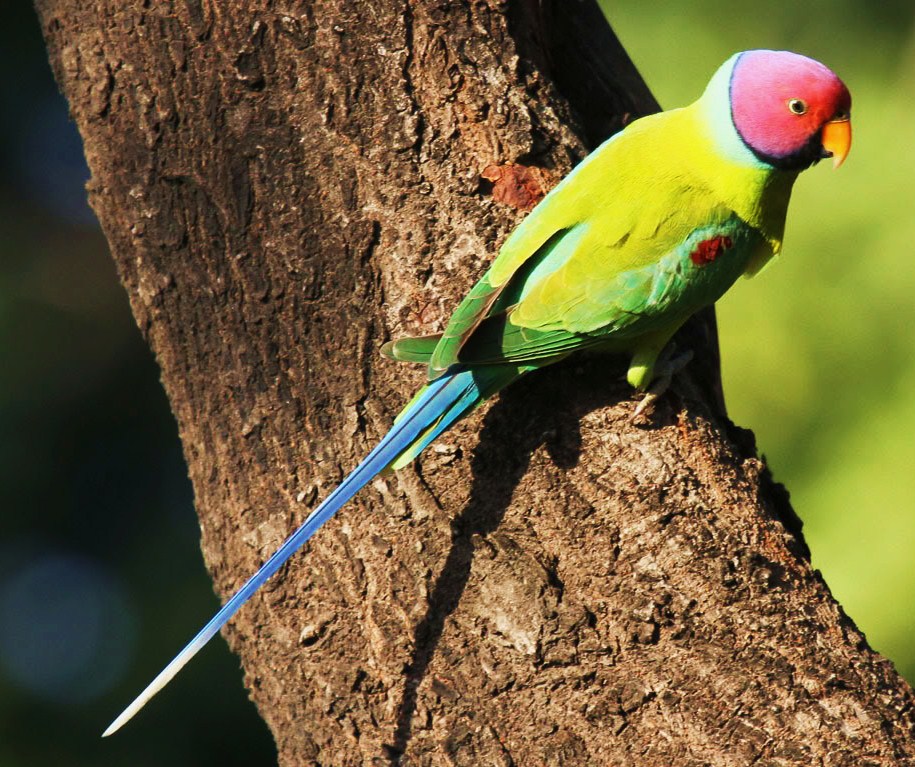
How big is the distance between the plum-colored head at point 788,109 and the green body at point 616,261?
0.04m

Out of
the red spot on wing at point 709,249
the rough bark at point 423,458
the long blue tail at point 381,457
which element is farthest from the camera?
the red spot on wing at point 709,249

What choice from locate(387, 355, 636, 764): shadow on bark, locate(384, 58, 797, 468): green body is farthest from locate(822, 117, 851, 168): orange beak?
locate(387, 355, 636, 764): shadow on bark

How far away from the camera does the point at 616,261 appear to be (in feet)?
6.59

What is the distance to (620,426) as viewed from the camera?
75.9 inches

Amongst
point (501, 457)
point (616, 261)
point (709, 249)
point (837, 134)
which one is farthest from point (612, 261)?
point (837, 134)

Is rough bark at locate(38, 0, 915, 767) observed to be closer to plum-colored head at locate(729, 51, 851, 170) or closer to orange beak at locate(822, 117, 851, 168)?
plum-colored head at locate(729, 51, 851, 170)

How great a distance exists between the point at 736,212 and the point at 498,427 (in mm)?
656

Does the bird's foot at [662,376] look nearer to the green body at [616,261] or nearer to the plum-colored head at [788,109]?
the green body at [616,261]

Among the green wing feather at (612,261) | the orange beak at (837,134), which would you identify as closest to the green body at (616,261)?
the green wing feather at (612,261)

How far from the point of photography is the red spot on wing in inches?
80.3

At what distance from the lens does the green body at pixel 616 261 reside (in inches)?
77.0

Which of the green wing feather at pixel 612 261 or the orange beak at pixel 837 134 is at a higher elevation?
the green wing feather at pixel 612 261

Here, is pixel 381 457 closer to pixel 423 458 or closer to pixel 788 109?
pixel 423 458

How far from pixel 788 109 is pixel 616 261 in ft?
1.64
